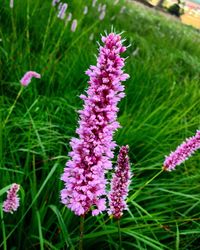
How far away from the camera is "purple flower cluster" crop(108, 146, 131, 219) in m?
1.87

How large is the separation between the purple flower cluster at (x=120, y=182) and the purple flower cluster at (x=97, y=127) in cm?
6

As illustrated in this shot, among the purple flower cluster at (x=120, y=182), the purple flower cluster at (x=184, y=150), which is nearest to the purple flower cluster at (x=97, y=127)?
the purple flower cluster at (x=120, y=182)

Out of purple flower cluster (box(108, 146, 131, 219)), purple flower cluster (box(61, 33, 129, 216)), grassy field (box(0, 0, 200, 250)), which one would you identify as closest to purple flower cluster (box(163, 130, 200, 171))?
grassy field (box(0, 0, 200, 250))

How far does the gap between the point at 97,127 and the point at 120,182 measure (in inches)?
12.4

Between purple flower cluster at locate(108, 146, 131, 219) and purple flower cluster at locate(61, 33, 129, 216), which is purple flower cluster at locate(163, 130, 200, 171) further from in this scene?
purple flower cluster at locate(61, 33, 129, 216)

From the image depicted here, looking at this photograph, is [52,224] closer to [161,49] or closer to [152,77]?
[152,77]

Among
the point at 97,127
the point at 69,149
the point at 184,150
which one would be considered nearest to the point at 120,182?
the point at 97,127

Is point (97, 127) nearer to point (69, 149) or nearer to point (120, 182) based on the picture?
point (120, 182)

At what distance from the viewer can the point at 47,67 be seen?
464 centimetres

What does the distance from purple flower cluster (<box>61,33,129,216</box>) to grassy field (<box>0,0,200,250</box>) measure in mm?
579

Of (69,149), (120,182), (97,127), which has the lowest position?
(69,149)

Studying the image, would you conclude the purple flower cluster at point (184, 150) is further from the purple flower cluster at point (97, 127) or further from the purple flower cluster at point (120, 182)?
the purple flower cluster at point (97, 127)

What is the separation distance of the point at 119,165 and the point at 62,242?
0.94 m

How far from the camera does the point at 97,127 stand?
1741mm
